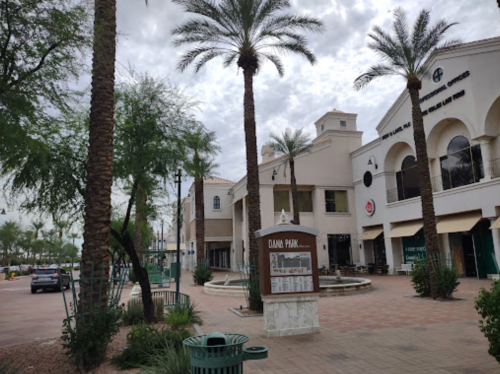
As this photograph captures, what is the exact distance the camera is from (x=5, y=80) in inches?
279

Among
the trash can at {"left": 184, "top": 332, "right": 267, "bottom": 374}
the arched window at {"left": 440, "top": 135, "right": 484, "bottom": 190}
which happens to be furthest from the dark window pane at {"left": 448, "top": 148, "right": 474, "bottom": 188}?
the trash can at {"left": 184, "top": 332, "right": 267, "bottom": 374}

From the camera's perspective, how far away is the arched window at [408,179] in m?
25.8

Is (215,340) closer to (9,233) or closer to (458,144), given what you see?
(458,144)

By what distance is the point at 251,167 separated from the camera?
1403 centimetres

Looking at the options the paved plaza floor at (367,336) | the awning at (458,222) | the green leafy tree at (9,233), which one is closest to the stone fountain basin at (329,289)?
the paved plaza floor at (367,336)

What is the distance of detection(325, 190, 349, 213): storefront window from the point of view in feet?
108

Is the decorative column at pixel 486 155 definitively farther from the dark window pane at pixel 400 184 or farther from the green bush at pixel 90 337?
the green bush at pixel 90 337

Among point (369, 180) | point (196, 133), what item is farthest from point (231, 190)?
point (196, 133)

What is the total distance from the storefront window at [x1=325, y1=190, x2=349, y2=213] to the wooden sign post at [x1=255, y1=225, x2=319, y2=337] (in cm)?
2469

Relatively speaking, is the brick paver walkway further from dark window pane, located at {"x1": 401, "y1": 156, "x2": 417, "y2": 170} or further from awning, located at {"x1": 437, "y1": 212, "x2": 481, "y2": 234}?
dark window pane, located at {"x1": 401, "y1": 156, "x2": 417, "y2": 170}

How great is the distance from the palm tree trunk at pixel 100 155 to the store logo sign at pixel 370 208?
2564 cm

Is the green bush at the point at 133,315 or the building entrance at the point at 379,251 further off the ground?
the building entrance at the point at 379,251

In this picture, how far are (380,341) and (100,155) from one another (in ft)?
22.6

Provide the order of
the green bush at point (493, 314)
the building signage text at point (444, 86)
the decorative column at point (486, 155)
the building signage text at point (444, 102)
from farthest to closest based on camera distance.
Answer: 1. the building signage text at point (444, 102)
2. the building signage text at point (444, 86)
3. the decorative column at point (486, 155)
4. the green bush at point (493, 314)
